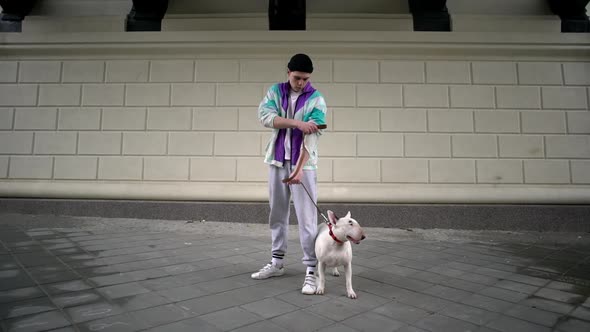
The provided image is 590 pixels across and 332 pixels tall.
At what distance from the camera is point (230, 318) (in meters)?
1.90

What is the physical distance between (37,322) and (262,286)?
1.44 meters

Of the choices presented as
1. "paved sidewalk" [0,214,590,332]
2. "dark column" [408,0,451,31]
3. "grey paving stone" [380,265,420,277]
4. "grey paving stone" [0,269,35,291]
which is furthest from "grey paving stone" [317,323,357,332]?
"dark column" [408,0,451,31]

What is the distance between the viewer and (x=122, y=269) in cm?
283

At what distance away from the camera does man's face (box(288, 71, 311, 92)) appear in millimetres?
2451

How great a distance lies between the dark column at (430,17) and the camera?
5469 millimetres

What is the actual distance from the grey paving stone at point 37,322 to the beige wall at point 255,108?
3417 millimetres

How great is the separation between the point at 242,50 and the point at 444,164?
4145mm

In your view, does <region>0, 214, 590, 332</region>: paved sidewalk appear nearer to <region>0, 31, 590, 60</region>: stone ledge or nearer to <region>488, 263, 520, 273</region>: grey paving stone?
<region>488, 263, 520, 273</region>: grey paving stone

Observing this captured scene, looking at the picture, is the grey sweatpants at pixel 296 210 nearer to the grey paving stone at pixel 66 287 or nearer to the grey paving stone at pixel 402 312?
the grey paving stone at pixel 402 312

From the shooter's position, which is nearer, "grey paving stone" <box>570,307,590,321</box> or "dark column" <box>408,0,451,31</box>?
"grey paving stone" <box>570,307,590,321</box>

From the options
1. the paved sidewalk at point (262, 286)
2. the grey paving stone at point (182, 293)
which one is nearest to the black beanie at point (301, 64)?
the paved sidewalk at point (262, 286)

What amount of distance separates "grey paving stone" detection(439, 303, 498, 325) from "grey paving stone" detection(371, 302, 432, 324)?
16 centimetres

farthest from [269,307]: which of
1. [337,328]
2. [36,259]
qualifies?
[36,259]

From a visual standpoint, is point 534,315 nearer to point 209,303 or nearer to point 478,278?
point 478,278
